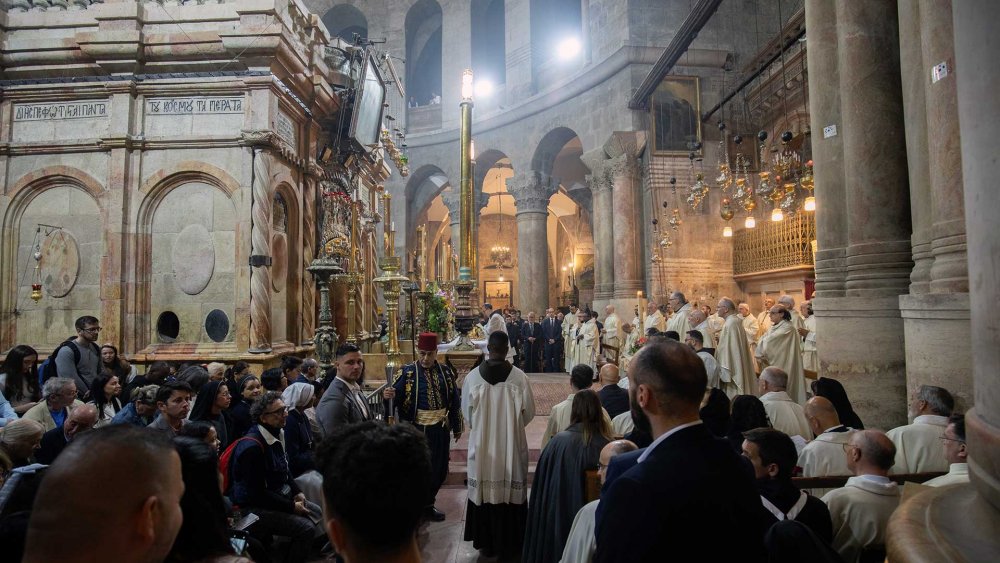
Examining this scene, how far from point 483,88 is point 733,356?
19.0 metres

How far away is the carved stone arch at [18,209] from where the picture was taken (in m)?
8.62

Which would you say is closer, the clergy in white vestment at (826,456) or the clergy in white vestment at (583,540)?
the clergy in white vestment at (583,540)

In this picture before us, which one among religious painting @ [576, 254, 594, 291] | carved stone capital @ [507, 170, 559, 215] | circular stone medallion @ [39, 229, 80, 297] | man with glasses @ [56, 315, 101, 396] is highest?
carved stone capital @ [507, 170, 559, 215]

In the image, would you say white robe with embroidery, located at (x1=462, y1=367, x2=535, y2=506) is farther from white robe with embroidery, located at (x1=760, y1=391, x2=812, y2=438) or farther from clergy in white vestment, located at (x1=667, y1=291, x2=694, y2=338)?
clergy in white vestment, located at (x1=667, y1=291, x2=694, y2=338)

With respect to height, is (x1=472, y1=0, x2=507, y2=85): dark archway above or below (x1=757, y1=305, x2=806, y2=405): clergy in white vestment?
above

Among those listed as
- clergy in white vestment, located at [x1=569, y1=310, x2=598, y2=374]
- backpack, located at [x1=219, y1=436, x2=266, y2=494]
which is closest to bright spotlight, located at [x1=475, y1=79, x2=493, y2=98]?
clergy in white vestment, located at [x1=569, y1=310, x2=598, y2=374]

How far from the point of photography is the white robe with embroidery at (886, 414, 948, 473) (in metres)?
3.46

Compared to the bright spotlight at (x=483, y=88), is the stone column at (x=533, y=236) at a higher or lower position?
lower

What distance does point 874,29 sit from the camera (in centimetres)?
580

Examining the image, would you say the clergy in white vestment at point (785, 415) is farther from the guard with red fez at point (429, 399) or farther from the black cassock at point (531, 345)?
the black cassock at point (531, 345)

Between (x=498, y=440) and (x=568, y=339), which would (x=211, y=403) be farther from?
(x=568, y=339)

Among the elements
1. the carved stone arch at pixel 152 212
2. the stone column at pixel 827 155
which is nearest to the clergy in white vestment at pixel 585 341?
the stone column at pixel 827 155

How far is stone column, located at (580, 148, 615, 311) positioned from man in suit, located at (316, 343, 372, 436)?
13.3m

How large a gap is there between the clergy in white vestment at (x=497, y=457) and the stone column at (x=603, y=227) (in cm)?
1302
